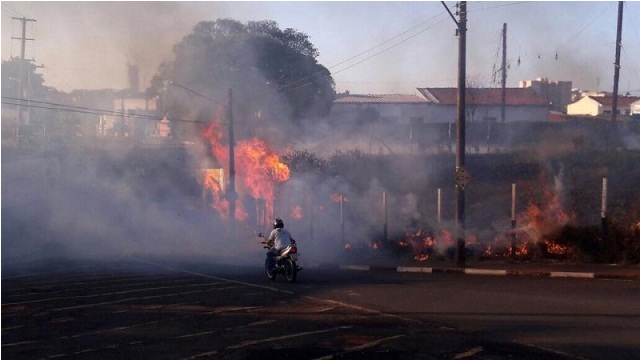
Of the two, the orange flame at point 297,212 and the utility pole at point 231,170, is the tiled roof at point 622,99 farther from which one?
the orange flame at point 297,212

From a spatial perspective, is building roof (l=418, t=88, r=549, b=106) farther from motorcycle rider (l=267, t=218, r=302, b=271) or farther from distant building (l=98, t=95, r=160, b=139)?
motorcycle rider (l=267, t=218, r=302, b=271)

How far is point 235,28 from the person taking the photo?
144ft

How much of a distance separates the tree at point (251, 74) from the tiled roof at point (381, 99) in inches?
355

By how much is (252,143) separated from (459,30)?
49.0ft

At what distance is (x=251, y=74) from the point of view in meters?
40.0

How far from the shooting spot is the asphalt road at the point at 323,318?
→ 962 centimetres

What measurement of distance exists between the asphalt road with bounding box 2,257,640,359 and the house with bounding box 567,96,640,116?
5829cm

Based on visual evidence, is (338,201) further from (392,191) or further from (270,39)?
(270,39)

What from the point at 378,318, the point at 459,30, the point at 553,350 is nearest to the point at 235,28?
the point at 459,30

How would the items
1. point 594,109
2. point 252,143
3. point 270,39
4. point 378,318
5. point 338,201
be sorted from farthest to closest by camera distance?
point 594,109 → point 270,39 → point 252,143 → point 338,201 → point 378,318

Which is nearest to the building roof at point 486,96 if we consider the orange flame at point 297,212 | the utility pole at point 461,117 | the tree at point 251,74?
the tree at point 251,74

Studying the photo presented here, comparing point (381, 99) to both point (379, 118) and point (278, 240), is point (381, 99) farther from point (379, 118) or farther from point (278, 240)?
point (278, 240)

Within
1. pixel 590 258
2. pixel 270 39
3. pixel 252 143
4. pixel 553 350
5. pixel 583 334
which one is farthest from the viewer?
pixel 270 39

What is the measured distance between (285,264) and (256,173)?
16.4m
